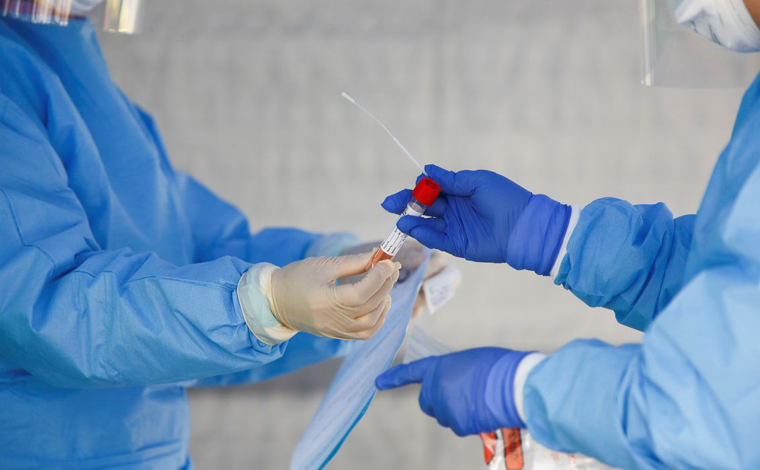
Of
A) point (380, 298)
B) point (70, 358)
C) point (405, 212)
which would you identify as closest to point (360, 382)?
point (380, 298)

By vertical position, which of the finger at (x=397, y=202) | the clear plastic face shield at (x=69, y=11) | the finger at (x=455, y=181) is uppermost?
the clear plastic face shield at (x=69, y=11)

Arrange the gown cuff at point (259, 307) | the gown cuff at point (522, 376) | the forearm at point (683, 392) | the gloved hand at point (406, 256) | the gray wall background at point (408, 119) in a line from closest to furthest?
1. the forearm at point (683, 392)
2. the gown cuff at point (522, 376)
3. the gown cuff at point (259, 307)
4. the gloved hand at point (406, 256)
5. the gray wall background at point (408, 119)

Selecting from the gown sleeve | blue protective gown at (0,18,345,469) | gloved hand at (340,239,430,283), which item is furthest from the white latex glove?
the gown sleeve

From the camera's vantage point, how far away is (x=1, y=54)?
1094 millimetres

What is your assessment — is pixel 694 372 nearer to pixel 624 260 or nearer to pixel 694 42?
pixel 624 260

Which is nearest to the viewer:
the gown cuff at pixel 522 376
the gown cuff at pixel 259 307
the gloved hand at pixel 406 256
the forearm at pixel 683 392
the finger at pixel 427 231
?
the forearm at pixel 683 392

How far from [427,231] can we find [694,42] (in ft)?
1.61

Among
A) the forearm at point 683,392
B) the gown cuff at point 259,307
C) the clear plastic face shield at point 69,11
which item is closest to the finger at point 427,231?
the gown cuff at point 259,307

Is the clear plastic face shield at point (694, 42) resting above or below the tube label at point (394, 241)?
above

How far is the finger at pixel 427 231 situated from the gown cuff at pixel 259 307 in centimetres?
22

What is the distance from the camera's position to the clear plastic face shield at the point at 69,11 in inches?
38.9

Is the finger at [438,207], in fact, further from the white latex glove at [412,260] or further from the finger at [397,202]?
the white latex glove at [412,260]

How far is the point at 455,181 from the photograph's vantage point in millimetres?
1078

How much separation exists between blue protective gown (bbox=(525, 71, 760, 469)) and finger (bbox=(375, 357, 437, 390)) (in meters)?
0.21
